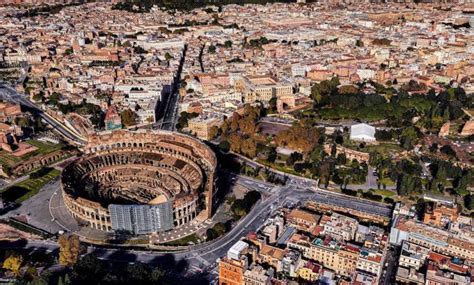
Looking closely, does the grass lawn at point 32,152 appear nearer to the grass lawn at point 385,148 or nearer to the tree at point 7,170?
the tree at point 7,170

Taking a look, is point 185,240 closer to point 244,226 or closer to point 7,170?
point 244,226

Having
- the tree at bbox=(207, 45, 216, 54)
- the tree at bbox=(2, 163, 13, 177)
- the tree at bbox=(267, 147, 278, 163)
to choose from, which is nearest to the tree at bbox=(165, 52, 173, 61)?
the tree at bbox=(207, 45, 216, 54)

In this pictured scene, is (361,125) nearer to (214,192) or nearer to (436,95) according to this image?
(436,95)

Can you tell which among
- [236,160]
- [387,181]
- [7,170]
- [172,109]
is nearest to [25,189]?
[7,170]

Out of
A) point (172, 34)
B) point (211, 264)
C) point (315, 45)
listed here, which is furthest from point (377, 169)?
point (172, 34)

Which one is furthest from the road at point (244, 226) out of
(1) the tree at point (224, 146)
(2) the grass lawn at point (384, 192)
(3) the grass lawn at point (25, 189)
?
(3) the grass lawn at point (25, 189)

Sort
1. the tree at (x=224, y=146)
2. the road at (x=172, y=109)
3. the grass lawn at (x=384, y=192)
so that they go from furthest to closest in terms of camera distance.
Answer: the road at (x=172, y=109) → the tree at (x=224, y=146) → the grass lawn at (x=384, y=192)
